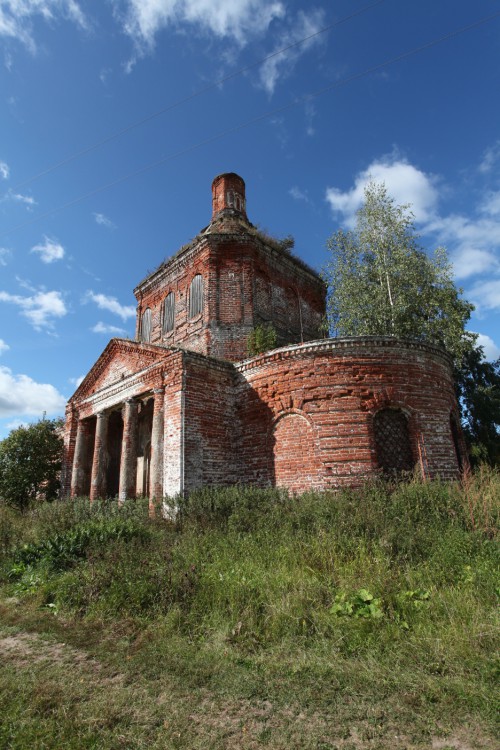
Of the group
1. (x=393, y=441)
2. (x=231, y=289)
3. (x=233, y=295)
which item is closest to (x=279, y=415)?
(x=393, y=441)

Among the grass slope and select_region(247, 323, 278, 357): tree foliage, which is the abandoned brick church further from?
the grass slope

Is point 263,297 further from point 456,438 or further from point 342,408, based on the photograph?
point 456,438

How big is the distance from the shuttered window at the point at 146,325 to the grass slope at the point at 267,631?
13.5 meters

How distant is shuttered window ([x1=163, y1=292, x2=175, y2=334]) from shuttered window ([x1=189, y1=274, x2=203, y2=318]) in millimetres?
1459

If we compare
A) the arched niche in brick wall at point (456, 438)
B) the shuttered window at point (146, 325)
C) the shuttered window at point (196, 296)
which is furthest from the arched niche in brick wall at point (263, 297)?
the arched niche in brick wall at point (456, 438)

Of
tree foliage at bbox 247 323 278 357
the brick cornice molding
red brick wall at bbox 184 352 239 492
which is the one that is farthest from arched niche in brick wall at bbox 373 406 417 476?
tree foliage at bbox 247 323 278 357

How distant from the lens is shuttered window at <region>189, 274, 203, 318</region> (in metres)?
17.8

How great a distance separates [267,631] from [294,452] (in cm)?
657

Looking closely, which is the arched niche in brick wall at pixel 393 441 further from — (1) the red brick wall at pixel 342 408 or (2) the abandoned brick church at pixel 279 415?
(1) the red brick wall at pixel 342 408

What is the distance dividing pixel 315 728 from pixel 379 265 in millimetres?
17923

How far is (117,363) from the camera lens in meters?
15.7

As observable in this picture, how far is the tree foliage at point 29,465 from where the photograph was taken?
675 inches

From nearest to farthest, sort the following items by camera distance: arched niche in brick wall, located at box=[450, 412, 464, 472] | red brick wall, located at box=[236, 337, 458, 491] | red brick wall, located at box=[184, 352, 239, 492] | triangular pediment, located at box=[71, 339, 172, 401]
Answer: red brick wall, located at box=[236, 337, 458, 491] < red brick wall, located at box=[184, 352, 239, 492] < arched niche in brick wall, located at box=[450, 412, 464, 472] < triangular pediment, located at box=[71, 339, 172, 401]

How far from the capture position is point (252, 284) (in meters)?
17.6
